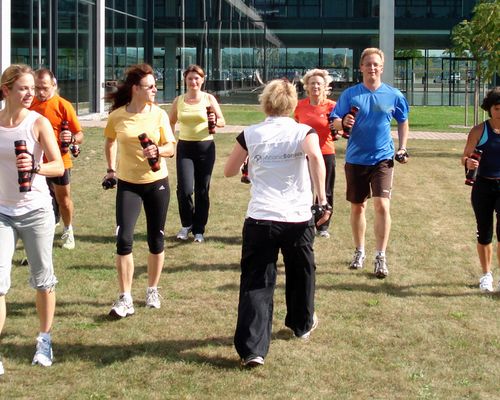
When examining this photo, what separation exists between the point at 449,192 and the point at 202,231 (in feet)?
17.3

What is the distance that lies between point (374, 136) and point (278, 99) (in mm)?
2584

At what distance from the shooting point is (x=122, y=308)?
661cm

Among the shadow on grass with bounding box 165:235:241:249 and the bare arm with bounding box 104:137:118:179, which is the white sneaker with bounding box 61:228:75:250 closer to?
the shadow on grass with bounding box 165:235:241:249

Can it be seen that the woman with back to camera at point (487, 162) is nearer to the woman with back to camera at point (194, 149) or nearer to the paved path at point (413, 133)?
the woman with back to camera at point (194, 149)

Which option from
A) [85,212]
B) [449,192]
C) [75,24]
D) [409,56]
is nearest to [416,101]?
[409,56]

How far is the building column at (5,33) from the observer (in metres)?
21.2

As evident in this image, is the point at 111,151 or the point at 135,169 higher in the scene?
the point at 111,151

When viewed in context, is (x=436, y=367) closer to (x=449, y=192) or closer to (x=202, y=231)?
(x=202, y=231)

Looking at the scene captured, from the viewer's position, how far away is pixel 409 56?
4134 centimetres

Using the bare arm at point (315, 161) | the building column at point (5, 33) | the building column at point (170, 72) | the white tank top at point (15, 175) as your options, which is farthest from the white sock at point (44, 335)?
the building column at point (170, 72)

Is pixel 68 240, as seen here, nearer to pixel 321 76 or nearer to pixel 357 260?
pixel 357 260

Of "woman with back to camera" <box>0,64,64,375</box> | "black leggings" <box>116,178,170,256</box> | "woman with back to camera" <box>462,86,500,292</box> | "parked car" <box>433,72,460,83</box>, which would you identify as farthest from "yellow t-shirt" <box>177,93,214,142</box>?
"parked car" <box>433,72,460,83</box>

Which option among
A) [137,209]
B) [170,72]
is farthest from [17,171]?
[170,72]

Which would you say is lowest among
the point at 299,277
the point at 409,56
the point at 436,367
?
the point at 436,367
